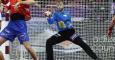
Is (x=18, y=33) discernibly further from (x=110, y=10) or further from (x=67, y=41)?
(x=110, y=10)

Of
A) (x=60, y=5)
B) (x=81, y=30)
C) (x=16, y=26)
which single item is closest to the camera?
(x=16, y=26)

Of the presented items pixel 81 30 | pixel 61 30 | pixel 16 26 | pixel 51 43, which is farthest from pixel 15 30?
pixel 81 30

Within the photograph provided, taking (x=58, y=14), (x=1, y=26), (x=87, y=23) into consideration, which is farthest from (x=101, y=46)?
(x=1, y=26)

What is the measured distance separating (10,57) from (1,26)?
82 centimetres

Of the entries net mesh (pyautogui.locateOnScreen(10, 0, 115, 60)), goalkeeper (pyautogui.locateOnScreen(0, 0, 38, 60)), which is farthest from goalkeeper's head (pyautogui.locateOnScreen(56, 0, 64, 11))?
goalkeeper (pyautogui.locateOnScreen(0, 0, 38, 60))

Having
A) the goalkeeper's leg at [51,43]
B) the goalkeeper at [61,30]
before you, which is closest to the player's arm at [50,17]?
the goalkeeper at [61,30]

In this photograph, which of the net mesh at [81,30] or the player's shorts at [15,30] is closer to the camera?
the player's shorts at [15,30]

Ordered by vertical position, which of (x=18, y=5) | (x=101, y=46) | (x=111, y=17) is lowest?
(x=101, y=46)

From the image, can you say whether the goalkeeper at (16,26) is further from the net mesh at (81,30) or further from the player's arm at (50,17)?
the net mesh at (81,30)

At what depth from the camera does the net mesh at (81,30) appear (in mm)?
10938

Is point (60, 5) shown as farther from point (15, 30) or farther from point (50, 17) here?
point (15, 30)

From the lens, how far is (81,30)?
10953 mm

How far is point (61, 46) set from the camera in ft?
36.0

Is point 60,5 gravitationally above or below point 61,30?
above
